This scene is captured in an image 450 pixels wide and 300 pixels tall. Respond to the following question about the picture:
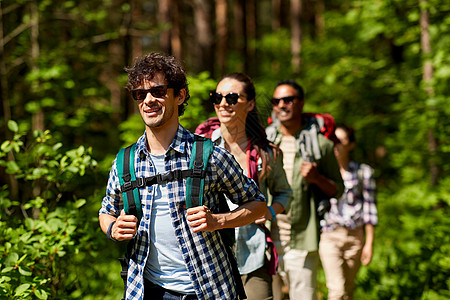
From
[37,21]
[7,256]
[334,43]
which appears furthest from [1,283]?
[334,43]

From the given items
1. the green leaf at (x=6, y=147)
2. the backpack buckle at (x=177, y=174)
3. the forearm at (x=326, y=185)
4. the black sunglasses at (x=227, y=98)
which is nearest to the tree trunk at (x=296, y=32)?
the forearm at (x=326, y=185)

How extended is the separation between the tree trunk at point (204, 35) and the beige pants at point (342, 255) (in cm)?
596

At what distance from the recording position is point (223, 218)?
7.61ft

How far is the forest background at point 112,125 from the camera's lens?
3883 mm

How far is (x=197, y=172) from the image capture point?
92.4 inches

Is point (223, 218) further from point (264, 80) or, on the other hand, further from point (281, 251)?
point (264, 80)

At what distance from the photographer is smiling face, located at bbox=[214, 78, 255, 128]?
3492 mm

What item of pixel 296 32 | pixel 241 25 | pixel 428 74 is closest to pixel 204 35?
pixel 428 74

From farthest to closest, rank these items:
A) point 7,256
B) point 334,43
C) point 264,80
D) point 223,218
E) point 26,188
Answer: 1. point 264,80
2. point 334,43
3. point 26,188
4. point 7,256
5. point 223,218

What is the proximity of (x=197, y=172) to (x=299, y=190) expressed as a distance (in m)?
1.95

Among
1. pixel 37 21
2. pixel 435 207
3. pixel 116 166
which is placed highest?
pixel 37 21

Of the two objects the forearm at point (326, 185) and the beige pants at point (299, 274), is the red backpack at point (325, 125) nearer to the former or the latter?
the forearm at point (326, 185)

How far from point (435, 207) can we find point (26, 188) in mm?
5919

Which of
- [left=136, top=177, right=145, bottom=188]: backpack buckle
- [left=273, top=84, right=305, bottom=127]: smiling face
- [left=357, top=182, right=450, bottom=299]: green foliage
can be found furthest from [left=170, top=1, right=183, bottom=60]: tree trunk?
[left=136, top=177, right=145, bottom=188]: backpack buckle
